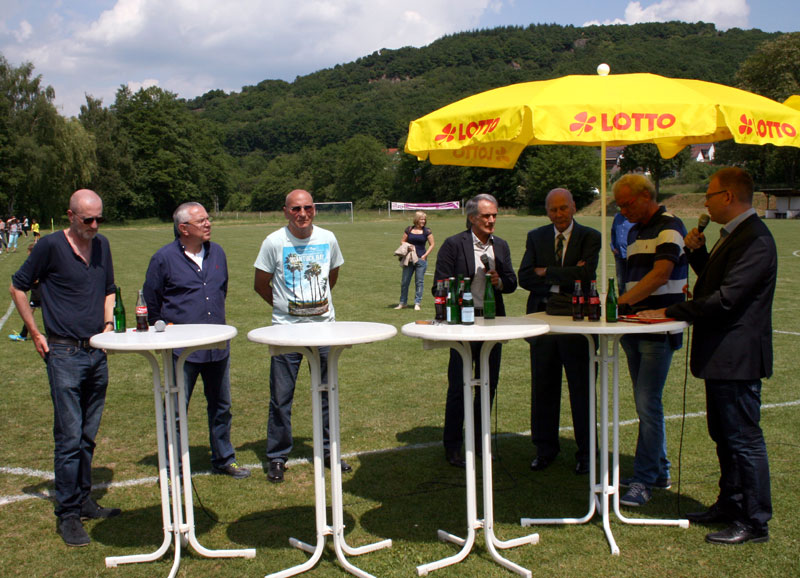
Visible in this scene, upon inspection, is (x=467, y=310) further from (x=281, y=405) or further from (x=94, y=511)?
(x=94, y=511)

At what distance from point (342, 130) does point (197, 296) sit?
153 meters

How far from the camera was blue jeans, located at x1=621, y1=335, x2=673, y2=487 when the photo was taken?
481cm

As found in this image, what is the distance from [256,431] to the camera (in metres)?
6.75

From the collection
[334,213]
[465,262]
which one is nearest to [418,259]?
[465,262]

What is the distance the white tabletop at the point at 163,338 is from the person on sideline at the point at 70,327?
23 centimetres

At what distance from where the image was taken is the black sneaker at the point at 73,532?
4391mm

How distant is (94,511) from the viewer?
4.80 metres

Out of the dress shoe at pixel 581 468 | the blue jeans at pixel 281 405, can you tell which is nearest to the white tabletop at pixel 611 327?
the dress shoe at pixel 581 468

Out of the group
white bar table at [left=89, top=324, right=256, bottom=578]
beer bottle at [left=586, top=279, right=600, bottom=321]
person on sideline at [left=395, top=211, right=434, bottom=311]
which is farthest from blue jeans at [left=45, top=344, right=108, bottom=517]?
person on sideline at [left=395, top=211, right=434, bottom=311]

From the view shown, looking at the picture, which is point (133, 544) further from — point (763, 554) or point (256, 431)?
point (763, 554)

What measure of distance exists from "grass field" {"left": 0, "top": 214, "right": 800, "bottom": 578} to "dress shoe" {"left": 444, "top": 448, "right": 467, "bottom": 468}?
0.20 ft

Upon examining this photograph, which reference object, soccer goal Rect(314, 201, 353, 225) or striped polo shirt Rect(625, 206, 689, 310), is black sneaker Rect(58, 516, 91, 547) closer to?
striped polo shirt Rect(625, 206, 689, 310)

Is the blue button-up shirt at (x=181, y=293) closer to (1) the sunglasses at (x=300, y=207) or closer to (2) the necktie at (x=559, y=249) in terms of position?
(1) the sunglasses at (x=300, y=207)

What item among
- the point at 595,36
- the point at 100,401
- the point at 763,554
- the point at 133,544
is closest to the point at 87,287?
the point at 100,401
